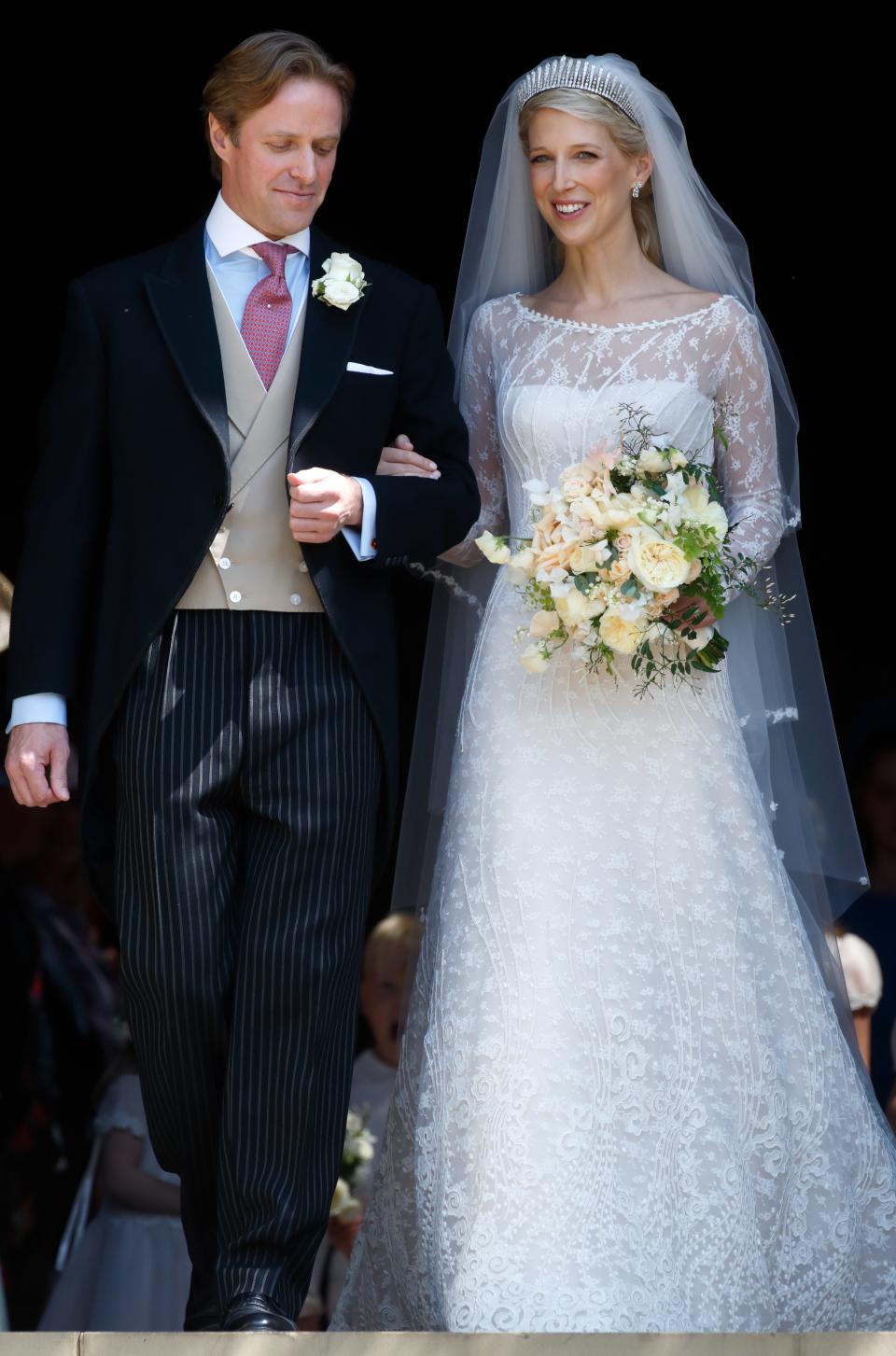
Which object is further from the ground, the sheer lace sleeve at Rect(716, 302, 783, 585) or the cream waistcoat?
the sheer lace sleeve at Rect(716, 302, 783, 585)

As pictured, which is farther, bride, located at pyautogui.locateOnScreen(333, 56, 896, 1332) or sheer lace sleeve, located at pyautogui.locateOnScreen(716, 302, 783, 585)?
sheer lace sleeve, located at pyautogui.locateOnScreen(716, 302, 783, 585)

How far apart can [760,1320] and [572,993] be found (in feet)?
2.36

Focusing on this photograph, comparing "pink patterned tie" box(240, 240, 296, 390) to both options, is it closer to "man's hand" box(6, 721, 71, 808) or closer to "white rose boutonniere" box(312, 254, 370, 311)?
"white rose boutonniere" box(312, 254, 370, 311)

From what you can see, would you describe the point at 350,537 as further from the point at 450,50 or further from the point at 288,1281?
the point at 450,50

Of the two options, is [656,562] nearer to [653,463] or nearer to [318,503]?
[653,463]

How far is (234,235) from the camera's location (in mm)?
4176

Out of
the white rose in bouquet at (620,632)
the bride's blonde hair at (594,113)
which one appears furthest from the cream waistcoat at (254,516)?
the bride's blonde hair at (594,113)

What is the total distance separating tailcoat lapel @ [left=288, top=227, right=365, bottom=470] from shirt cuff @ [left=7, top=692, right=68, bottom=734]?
2.08 ft

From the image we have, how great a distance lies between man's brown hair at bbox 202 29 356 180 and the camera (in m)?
4.09

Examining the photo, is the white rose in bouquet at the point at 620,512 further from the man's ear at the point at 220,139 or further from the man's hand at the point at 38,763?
the man's hand at the point at 38,763

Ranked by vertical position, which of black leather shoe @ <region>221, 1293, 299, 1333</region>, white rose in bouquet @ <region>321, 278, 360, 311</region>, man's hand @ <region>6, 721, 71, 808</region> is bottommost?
black leather shoe @ <region>221, 1293, 299, 1333</region>

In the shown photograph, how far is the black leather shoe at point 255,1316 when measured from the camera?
370cm

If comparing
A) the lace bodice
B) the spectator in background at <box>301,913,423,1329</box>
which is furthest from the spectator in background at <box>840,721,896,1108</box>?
the lace bodice

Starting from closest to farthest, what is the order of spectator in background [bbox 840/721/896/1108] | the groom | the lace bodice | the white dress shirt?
the groom
the white dress shirt
the lace bodice
spectator in background [bbox 840/721/896/1108]
